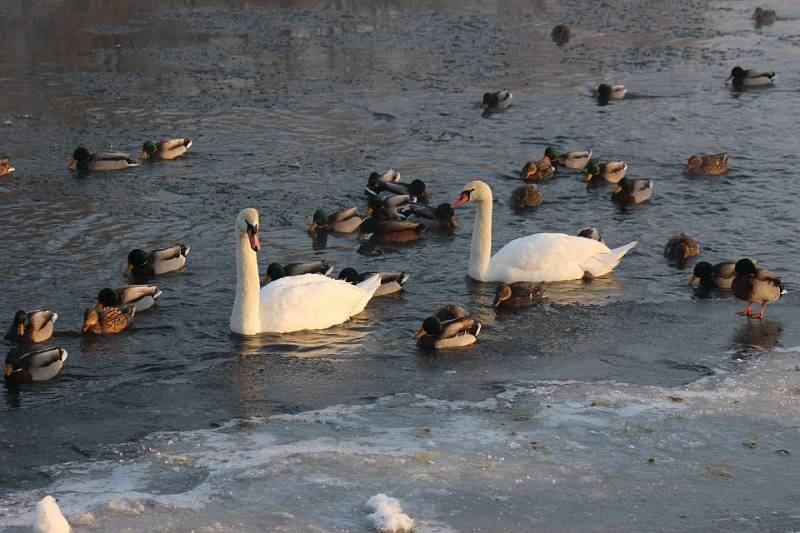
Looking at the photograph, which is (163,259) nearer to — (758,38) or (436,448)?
(436,448)

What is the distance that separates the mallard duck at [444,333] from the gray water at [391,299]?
18 centimetres

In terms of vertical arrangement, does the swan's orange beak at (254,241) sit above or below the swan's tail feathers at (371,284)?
above

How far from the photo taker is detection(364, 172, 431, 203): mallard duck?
18125mm

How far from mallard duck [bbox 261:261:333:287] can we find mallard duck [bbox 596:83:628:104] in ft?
36.0

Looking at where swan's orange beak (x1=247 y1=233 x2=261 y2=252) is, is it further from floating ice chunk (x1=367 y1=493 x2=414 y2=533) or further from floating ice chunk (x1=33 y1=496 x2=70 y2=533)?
floating ice chunk (x1=33 y1=496 x2=70 y2=533)

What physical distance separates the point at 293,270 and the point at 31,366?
3.96 metres

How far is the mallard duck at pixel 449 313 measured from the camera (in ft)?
43.4

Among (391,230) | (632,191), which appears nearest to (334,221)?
(391,230)

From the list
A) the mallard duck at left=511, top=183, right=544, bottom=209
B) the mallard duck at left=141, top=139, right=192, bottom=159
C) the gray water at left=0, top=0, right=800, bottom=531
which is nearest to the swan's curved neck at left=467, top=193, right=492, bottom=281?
the gray water at left=0, top=0, right=800, bottom=531

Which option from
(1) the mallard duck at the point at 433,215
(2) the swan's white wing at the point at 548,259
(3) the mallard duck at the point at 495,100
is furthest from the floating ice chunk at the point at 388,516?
(3) the mallard duck at the point at 495,100

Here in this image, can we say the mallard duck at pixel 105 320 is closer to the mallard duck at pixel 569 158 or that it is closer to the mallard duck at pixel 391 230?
the mallard duck at pixel 391 230

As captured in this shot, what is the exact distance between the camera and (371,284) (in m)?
14.0

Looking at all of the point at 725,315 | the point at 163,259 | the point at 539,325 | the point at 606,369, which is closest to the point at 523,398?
the point at 606,369

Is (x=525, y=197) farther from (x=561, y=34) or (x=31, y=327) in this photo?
(x=561, y=34)
